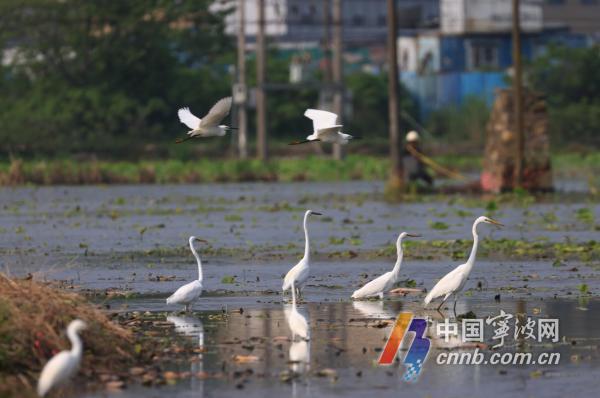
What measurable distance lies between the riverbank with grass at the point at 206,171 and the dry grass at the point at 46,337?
38.2m

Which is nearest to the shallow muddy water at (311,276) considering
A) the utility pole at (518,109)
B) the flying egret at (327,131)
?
the utility pole at (518,109)

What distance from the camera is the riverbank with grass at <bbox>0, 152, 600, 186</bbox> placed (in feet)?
173

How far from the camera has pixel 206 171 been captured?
55281 mm

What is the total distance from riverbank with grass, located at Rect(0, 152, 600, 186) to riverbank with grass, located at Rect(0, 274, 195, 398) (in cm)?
3816

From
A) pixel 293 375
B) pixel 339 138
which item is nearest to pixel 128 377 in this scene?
pixel 293 375

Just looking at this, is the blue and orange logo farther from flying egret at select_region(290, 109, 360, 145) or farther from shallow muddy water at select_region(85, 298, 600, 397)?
flying egret at select_region(290, 109, 360, 145)

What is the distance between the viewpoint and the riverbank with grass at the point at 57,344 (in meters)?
12.4

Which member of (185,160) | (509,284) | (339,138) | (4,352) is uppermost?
(339,138)

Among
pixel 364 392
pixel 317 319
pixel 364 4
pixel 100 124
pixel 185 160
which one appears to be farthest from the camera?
pixel 364 4

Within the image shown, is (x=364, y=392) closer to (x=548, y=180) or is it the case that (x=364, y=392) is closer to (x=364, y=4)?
(x=548, y=180)

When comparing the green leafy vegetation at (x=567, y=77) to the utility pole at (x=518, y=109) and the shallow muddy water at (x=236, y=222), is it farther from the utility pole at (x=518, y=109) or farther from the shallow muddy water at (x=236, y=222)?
the shallow muddy water at (x=236, y=222)

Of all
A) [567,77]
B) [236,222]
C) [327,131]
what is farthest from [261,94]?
[327,131]

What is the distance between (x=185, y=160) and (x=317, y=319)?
149 feet

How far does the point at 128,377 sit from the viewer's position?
12.7 m
